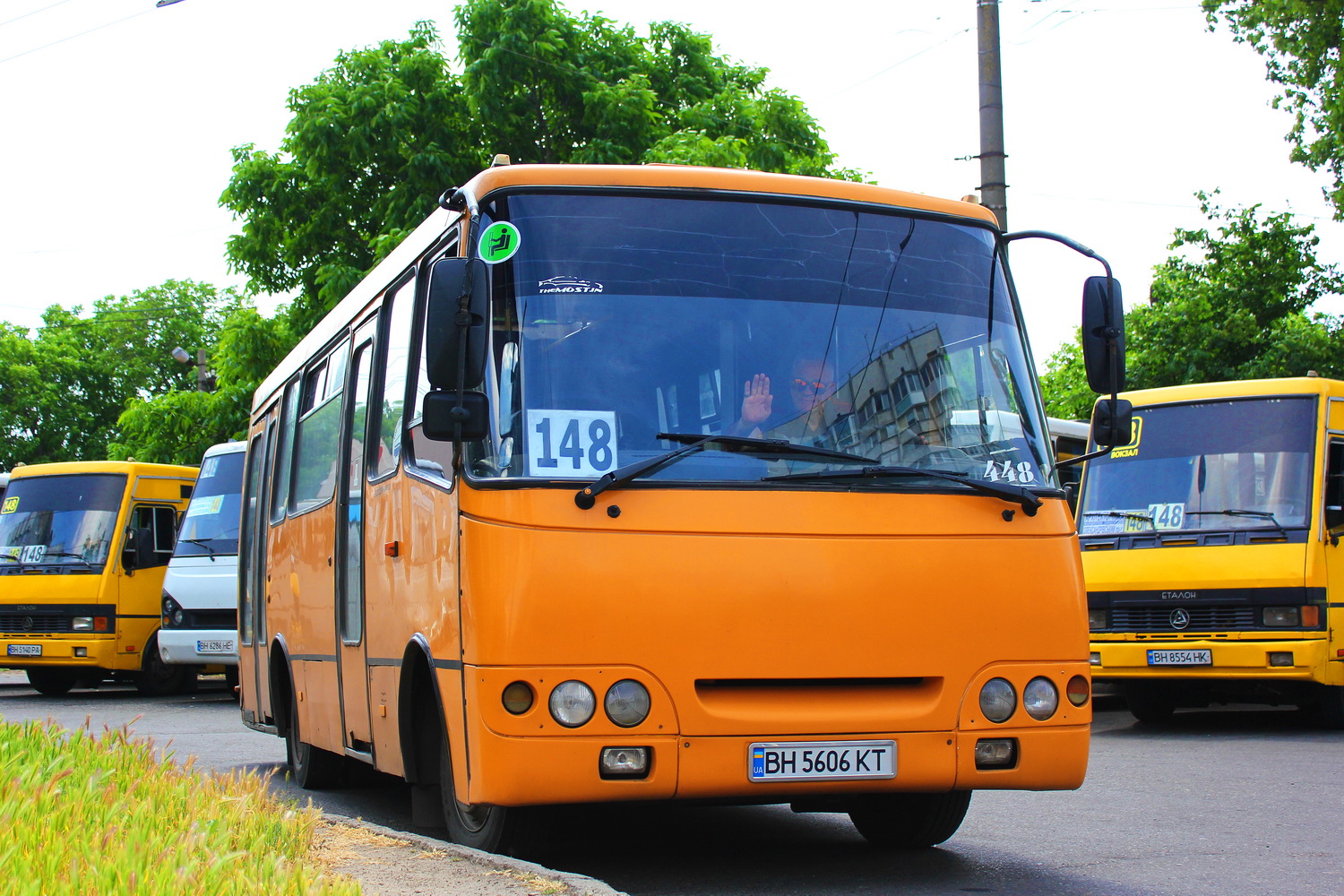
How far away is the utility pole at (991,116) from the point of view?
15.1 meters

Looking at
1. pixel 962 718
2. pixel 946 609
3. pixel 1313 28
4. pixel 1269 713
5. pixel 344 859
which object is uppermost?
pixel 1313 28

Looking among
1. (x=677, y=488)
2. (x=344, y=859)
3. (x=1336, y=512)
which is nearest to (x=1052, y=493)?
(x=677, y=488)

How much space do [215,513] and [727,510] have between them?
13.7 metres

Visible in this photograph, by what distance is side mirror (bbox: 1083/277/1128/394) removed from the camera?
643 cm

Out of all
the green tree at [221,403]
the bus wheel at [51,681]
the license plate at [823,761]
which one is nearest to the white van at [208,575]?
the bus wheel at [51,681]

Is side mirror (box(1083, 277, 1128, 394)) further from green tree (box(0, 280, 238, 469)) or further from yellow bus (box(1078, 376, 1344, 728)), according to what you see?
green tree (box(0, 280, 238, 469))

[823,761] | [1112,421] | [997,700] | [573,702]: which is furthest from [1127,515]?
[573,702]

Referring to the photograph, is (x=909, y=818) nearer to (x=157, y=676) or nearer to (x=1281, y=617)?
(x=1281, y=617)

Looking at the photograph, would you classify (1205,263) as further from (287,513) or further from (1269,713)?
(287,513)

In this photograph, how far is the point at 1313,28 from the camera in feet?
72.9

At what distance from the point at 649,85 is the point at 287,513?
19.3 metres

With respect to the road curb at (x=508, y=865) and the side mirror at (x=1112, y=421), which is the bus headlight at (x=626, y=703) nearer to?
the road curb at (x=508, y=865)

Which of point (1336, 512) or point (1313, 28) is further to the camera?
point (1313, 28)

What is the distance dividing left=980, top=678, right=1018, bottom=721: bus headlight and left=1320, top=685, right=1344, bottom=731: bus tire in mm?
8016
